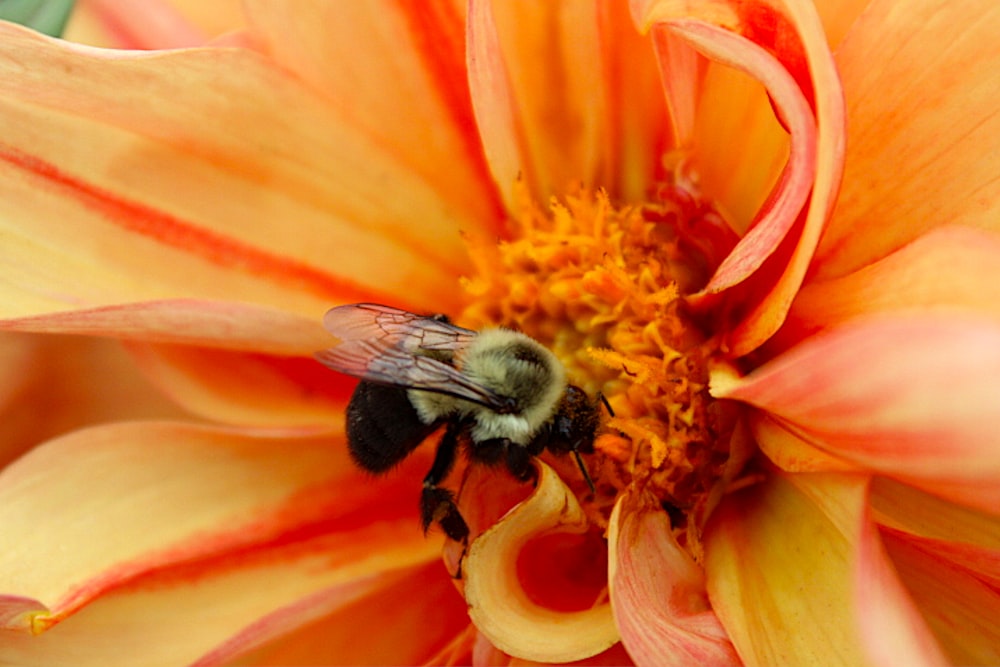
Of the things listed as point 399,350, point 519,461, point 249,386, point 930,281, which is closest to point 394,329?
point 399,350

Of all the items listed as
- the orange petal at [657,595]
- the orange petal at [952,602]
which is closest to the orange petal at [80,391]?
the orange petal at [657,595]

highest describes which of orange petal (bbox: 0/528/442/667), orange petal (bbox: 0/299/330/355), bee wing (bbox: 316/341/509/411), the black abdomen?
bee wing (bbox: 316/341/509/411)

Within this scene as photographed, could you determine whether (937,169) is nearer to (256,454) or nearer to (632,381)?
(632,381)

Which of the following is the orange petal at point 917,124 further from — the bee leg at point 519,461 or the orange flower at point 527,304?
the bee leg at point 519,461

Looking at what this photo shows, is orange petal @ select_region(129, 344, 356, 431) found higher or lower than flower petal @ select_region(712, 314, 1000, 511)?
lower

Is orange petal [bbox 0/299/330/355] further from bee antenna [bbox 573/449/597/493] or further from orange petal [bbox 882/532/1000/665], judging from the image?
orange petal [bbox 882/532/1000/665]

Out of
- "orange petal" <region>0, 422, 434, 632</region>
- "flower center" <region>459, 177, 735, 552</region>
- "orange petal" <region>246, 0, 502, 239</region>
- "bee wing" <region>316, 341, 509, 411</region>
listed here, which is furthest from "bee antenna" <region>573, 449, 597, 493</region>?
"orange petal" <region>246, 0, 502, 239</region>

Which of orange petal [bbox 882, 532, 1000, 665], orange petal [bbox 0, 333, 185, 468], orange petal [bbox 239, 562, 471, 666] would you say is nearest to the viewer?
orange petal [bbox 882, 532, 1000, 665]
